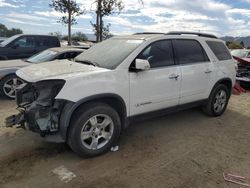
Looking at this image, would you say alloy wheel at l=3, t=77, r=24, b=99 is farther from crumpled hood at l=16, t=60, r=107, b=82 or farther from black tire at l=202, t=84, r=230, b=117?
black tire at l=202, t=84, r=230, b=117

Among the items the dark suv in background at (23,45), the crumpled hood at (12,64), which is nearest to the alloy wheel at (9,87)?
the crumpled hood at (12,64)

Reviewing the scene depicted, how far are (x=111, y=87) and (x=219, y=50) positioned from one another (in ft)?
10.3

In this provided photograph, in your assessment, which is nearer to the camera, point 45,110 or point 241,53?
point 45,110

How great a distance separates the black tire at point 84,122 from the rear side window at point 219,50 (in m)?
2.87

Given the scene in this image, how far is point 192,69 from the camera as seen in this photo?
5.11 meters

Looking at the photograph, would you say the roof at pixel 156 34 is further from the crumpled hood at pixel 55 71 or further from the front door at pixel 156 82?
the crumpled hood at pixel 55 71

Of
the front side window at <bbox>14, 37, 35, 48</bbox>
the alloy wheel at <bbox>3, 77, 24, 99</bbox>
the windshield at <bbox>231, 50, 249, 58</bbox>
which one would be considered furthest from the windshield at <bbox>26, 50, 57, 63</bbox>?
the windshield at <bbox>231, 50, 249, 58</bbox>

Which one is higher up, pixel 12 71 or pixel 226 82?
pixel 12 71

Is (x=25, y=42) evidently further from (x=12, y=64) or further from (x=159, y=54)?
(x=159, y=54)

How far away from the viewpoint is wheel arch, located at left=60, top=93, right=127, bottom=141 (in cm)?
363

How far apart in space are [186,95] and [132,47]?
4.89 feet

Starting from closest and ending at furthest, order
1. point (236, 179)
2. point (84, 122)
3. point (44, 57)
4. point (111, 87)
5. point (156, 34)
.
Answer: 1. point (236, 179)
2. point (84, 122)
3. point (111, 87)
4. point (156, 34)
5. point (44, 57)

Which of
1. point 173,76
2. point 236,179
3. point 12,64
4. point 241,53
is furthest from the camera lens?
point 241,53

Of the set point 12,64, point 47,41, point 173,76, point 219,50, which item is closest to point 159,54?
point 173,76
